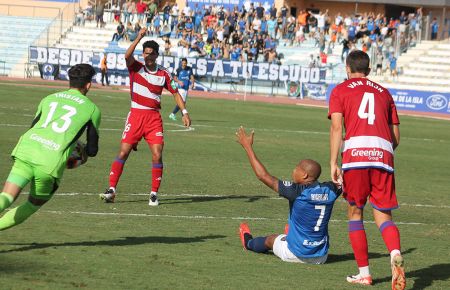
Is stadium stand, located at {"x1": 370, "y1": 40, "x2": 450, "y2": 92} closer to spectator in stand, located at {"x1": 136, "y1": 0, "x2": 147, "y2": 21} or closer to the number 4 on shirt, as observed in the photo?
spectator in stand, located at {"x1": 136, "y1": 0, "x2": 147, "y2": 21}

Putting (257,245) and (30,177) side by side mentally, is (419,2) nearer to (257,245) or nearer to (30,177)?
(257,245)

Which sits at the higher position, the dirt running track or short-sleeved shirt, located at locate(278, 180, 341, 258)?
short-sleeved shirt, located at locate(278, 180, 341, 258)

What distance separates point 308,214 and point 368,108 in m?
1.34

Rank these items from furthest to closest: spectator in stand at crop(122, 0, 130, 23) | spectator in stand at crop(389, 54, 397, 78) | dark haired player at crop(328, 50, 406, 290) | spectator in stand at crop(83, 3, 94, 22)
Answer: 1. spectator in stand at crop(83, 3, 94, 22)
2. spectator in stand at crop(122, 0, 130, 23)
3. spectator in stand at crop(389, 54, 397, 78)
4. dark haired player at crop(328, 50, 406, 290)

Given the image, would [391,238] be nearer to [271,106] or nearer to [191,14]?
[271,106]

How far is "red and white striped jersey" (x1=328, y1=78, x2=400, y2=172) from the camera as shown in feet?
31.0

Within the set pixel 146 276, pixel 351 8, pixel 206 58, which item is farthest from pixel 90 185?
pixel 351 8

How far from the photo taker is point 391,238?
30.8 ft

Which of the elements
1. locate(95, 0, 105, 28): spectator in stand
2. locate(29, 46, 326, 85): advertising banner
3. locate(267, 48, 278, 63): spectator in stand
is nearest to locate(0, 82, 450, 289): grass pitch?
locate(29, 46, 326, 85): advertising banner

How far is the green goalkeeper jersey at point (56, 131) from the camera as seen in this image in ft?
30.7

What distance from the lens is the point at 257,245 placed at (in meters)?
10.8

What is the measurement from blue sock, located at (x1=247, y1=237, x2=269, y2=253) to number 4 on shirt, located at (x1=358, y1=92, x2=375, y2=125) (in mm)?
2035

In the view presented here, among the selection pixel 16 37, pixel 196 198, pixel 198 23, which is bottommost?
pixel 16 37

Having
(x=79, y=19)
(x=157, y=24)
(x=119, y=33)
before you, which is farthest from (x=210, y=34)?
(x=79, y=19)
